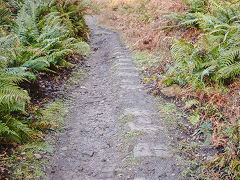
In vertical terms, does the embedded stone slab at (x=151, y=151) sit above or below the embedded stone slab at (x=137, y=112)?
below

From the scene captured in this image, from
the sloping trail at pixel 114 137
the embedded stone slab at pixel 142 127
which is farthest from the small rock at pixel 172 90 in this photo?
the embedded stone slab at pixel 142 127

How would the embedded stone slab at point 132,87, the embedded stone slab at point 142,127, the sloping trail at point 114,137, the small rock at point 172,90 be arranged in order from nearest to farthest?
the sloping trail at point 114,137, the embedded stone slab at point 142,127, the small rock at point 172,90, the embedded stone slab at point 132,87

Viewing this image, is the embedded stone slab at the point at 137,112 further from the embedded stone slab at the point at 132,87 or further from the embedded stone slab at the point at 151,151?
the embedded stone slab at the point at 132,87

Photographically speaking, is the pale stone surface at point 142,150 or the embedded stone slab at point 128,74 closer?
the pale stone surface at point 142,150

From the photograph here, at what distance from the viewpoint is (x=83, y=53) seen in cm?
721

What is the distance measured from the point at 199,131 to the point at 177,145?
1.33 ft

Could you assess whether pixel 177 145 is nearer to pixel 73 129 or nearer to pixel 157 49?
pixel 73 129


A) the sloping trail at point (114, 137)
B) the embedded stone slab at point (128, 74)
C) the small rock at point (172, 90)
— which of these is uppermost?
the small rock at point (172, 90)

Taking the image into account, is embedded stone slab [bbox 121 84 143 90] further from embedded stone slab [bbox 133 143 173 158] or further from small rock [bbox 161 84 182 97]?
embedded stone slab [bbox 133 143 173 158]

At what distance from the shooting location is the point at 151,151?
108 inches

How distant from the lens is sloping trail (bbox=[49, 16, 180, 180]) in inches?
99.5

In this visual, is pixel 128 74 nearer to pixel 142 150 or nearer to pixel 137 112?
pixel 137 112

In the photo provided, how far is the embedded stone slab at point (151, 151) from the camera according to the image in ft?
8.83

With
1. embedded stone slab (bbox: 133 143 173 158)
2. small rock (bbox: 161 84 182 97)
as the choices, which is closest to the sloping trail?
embedded stone slab (bbox: 133 143 173 158)
